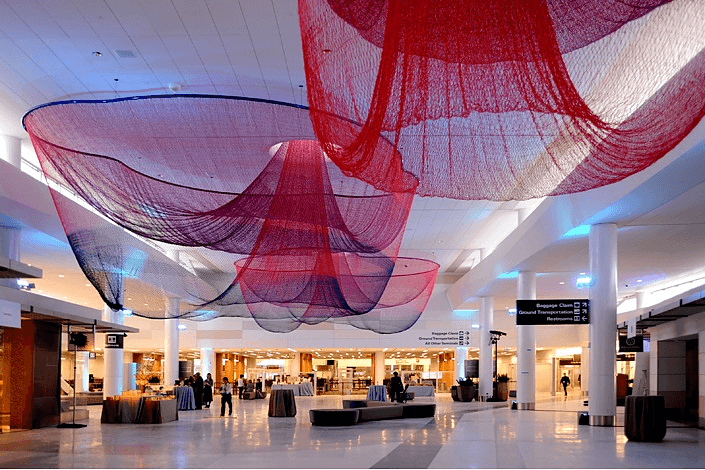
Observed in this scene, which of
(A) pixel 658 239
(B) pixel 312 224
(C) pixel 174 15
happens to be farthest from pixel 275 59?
(A) pixel 658 239

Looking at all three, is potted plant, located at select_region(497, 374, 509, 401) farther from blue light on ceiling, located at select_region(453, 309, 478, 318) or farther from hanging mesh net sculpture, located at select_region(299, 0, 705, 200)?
hanging mesh net sculpture, located at select_region(299, 0, 705, 200)

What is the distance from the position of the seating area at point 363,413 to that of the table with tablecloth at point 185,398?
756cm

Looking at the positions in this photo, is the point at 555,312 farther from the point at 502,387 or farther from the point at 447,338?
the point at 447,338

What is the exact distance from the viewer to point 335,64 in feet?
19.8

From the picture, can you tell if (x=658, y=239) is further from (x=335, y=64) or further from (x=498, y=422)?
(x=335, y=64)

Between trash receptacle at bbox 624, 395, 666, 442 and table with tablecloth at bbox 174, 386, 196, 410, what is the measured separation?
19.1 metres

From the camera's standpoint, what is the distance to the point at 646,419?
16156mm

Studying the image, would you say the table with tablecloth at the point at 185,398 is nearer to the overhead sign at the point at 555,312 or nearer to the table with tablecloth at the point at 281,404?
the table with tablecloth at the point at 281,404

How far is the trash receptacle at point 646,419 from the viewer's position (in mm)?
16141

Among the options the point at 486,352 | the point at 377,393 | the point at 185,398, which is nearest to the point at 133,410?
the point at 185,398

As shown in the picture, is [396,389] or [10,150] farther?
[396,389]

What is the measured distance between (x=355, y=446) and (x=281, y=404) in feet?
35.2

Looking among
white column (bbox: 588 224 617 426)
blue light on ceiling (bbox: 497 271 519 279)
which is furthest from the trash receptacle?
blue light on ceiling (bbox: 497 271 519 279)

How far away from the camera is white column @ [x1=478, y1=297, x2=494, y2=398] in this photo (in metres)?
40.3
